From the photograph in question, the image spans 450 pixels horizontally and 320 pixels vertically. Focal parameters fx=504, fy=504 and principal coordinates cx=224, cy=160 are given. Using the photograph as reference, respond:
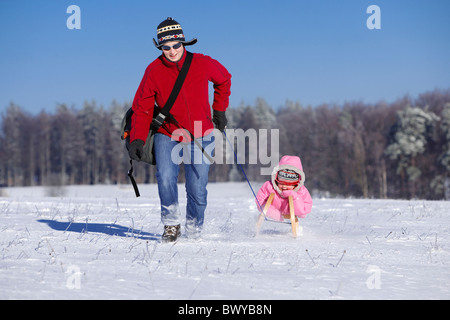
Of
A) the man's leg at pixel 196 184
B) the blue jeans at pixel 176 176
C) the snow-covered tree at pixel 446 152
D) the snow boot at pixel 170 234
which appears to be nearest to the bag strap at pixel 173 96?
the blue jeans at pixel 176 176

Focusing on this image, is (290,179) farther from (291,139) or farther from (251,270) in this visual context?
(291,139)

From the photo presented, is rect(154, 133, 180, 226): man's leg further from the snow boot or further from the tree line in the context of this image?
the tree line

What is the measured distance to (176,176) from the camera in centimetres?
549

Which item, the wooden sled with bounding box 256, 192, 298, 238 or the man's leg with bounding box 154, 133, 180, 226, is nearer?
the man's leg with bounding box 154, 133, 180, 226

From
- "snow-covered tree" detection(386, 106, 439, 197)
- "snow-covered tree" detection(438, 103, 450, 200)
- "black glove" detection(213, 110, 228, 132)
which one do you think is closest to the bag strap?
"black glove" detection(213, 110, 228, 132)

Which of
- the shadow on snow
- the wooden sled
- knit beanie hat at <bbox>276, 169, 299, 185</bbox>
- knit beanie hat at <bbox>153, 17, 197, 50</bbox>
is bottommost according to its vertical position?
the shadow on snow

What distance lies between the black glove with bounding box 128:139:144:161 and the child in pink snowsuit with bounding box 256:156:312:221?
5.76 ft

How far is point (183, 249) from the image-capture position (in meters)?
4.63

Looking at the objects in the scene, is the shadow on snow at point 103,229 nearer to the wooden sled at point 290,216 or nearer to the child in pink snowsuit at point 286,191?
the wooden sled at point 290,216

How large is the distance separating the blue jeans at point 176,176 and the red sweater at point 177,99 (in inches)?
5.1

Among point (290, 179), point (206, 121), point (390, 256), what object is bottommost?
point (390, 256)

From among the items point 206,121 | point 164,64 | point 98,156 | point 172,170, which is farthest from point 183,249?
point 98,156

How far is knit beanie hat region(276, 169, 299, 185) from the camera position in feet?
20.4
